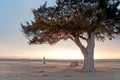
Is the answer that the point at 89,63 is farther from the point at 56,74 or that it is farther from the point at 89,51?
the point at 56,74

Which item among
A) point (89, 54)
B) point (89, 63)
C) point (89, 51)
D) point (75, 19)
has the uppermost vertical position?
point (75, 19)

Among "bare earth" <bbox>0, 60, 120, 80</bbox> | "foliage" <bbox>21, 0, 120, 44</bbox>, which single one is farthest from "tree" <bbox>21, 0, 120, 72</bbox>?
"bare earth" <bbox>0, 60, 120, 80</bbox>

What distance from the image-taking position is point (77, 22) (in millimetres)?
32094

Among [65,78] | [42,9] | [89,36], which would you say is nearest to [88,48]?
[89,36]

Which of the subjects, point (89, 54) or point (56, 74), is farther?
point (89, 54)

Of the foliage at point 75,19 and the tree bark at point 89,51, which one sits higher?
the foliage at point 75,19

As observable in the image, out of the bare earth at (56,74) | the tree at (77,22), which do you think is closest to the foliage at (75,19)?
the tree at (77,22)

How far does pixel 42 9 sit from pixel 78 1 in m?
3.40

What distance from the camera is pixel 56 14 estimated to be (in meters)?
33.8

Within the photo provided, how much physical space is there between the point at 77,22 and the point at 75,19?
40 centimetres

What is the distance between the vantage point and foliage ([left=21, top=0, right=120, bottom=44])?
3203cm

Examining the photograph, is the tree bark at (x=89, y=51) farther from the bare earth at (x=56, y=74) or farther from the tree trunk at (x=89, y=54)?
the bare earth at (x=56, y=74)

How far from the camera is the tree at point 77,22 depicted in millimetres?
32094

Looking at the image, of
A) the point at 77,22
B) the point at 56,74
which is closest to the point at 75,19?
the point at 77,22
